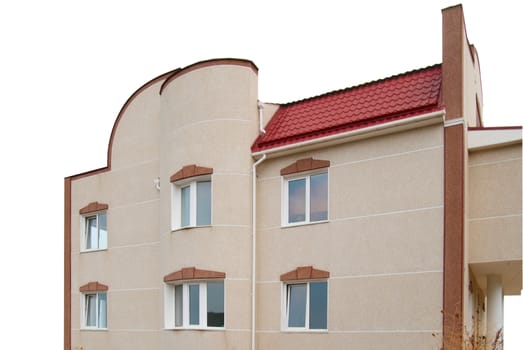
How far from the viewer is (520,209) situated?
12766 millimetres

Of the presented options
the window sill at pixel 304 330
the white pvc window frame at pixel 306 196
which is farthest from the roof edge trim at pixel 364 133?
the window sill at pixel 304 330

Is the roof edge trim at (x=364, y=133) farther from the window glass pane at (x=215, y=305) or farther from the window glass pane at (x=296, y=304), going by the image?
the window glass pane at (x=215, y=305)

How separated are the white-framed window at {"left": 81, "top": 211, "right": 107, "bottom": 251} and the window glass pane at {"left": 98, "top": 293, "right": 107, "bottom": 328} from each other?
5.18 ft

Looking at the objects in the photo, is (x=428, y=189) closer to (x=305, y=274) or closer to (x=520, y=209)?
(x=520, y=209)

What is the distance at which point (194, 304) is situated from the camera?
1560 cm

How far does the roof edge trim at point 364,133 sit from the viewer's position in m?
13.0

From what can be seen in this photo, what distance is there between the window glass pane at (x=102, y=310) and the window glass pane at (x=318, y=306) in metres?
8.05

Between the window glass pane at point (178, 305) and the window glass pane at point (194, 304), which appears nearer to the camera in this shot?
the window glass pane at point (194, 304)

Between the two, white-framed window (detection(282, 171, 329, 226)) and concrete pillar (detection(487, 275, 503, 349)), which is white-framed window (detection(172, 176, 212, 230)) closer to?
white-framed window (detection(282, 171, 329, 226))

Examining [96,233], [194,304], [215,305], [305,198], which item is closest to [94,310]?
[96,233]

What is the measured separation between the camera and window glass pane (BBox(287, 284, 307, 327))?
14.7 metres

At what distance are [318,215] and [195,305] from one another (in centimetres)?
394

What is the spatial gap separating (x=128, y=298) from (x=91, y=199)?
153 inches

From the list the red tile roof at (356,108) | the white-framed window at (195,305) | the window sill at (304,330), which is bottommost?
the window sill at (304,330)
